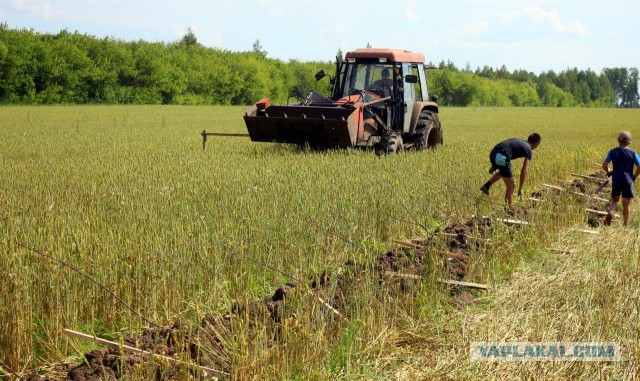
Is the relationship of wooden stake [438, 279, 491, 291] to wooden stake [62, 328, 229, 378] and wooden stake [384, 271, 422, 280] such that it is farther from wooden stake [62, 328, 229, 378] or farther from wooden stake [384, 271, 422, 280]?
wooden stake [62, 328, 229, 378]

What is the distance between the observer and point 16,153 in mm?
15352

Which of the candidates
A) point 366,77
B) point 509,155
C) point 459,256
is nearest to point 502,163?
point 509,155

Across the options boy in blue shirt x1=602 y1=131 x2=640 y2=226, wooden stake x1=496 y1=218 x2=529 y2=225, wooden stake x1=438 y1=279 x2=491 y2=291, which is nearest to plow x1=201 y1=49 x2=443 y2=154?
boy in blue shirt x1=602 y1=131 x2=640 y2=226

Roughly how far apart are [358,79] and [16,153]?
7.33 metres

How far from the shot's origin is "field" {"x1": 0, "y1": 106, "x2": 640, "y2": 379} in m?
4.21

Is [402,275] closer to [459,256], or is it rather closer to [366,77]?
[459,256]

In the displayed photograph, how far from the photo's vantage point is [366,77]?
14.4 meters

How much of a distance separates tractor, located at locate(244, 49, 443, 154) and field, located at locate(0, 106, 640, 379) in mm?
2766

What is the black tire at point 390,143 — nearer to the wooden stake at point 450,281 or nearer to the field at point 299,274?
the field at point 299,274

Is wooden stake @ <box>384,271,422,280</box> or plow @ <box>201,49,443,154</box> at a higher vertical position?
plow @ <box>201,49,443,154</box>

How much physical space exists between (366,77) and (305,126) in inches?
75.6


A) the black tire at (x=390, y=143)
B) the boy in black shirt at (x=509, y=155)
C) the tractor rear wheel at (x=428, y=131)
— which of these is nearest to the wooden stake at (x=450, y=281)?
the boy in black shirt at (x=509, y=155)

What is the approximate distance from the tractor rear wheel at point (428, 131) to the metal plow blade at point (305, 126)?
2.28 metres

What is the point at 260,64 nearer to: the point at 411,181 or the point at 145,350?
the point at 411,181
